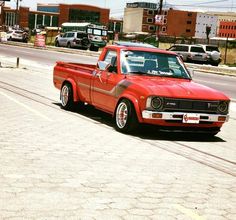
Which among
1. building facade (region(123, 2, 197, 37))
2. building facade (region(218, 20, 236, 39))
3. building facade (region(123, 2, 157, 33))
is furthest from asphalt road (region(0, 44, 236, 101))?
building facade (region(123, 2, 157, 33))

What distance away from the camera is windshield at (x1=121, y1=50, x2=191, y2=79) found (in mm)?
9234

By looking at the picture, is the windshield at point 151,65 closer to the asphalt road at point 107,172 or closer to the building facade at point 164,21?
the asphalt road at point 107,172

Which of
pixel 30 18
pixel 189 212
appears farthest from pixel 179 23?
pixel 189 212

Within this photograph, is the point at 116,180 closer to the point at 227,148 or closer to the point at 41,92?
the point at 227,148

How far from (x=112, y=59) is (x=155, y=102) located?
1949 millimetres

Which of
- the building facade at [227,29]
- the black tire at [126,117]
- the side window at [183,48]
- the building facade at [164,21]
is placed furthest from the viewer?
the building facade at [227,29]

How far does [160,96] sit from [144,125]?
621 mm

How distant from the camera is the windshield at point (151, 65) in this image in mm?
9234

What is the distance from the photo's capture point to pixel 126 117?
841cm

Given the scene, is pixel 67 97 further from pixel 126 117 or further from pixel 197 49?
pixel 197 49

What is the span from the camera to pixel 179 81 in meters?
9.07

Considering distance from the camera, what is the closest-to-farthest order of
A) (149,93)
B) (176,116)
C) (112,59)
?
(149,93) < (176,116) < (112,59)

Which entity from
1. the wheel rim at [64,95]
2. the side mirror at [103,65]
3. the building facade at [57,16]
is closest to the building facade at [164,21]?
the building facade at [57,16]

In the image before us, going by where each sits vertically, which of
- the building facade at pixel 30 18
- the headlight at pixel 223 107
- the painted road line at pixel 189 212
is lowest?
Result: the painted road line at pixel 189 212
